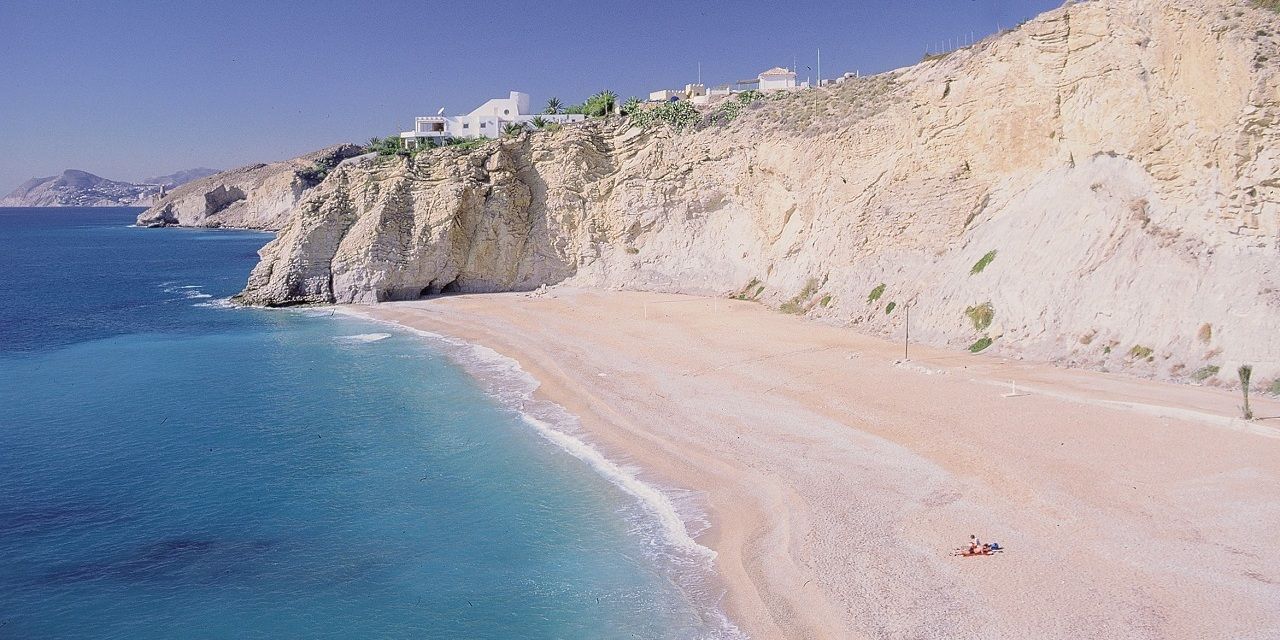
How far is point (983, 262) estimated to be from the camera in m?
21.4

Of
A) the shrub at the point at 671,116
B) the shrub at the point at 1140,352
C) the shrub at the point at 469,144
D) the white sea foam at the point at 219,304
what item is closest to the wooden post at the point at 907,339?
the shrub at the point at 1140,352

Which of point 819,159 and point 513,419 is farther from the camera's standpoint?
point 819,159

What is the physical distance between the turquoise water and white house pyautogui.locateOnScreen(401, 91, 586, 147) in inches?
902

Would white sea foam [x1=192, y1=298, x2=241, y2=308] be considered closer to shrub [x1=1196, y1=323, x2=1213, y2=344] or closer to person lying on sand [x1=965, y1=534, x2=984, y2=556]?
person lying on sand [x1=965, y1=534, x2=984, y2=556]

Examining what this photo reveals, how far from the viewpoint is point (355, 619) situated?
9.32 meters

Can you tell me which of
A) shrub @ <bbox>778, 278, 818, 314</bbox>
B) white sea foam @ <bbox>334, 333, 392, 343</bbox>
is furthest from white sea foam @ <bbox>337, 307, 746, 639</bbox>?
shrub @ <bbox>778, 278, 818, 314</bbox>

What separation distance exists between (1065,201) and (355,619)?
1970 centimetres

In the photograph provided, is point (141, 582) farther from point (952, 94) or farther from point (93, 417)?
point (952, 94)

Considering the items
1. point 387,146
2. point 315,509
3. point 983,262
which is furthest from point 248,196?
point 315,509

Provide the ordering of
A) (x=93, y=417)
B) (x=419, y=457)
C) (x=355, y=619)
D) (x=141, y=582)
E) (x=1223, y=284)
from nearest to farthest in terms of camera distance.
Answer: (x=355, y=619) → (x=141, y=582) → (x=419, y=457) → (x=1223, y=284) → (x=93, y=417)

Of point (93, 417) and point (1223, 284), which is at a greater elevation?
point (1223, 284)

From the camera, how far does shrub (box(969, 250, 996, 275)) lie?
69.9 ft

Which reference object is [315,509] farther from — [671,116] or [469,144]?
[469,144]

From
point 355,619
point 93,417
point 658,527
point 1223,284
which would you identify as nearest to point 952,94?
point 1223,284
